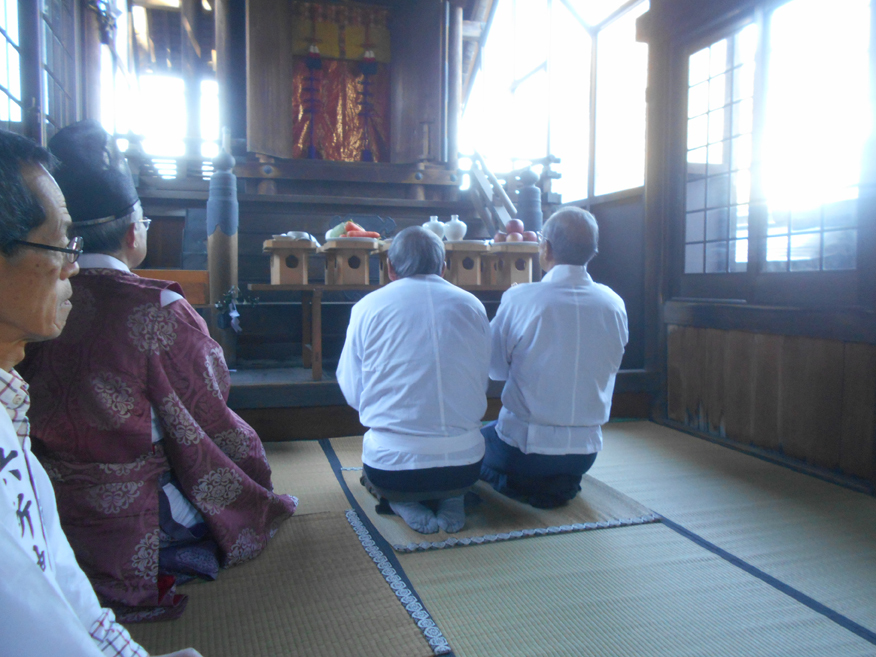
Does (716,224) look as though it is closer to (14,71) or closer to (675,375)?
(675,375)

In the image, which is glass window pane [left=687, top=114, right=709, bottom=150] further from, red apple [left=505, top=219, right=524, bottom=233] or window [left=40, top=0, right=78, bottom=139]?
window [left=40, top=0, right=78, bottom=139]

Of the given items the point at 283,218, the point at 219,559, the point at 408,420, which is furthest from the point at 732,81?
the point at 219,559

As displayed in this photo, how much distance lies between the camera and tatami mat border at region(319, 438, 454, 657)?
1667 millimetres

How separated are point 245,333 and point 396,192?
9.56 ft

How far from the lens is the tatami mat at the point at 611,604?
1.65m

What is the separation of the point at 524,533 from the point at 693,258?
9.30ft

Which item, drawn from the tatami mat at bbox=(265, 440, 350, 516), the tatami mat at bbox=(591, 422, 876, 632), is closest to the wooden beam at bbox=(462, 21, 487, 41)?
the tatami mat at bbox=(591, 422, 876, 632)

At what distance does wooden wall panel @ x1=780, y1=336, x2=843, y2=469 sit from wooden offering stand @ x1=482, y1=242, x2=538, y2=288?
1.63 metres

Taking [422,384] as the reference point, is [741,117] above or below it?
above

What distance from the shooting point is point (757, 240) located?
3.73 m

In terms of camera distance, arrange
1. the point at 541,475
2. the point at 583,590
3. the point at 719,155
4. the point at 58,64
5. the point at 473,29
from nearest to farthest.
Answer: the point at 583,590
the point at 541,475
the point at 719,155
the point at 58,64
the point at 473,29

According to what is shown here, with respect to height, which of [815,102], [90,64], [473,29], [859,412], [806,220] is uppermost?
[473,29]

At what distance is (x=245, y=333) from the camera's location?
489 cm

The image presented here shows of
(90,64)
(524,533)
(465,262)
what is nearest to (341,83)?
(90,64)
